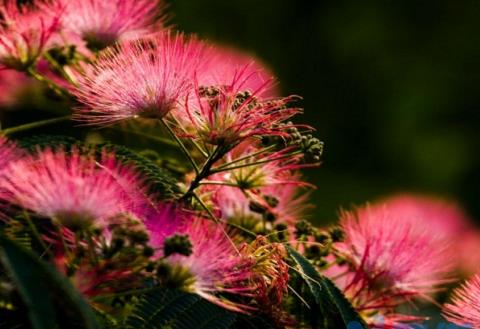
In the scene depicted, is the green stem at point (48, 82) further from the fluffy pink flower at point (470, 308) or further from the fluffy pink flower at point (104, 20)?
the fluffy pink flower at point (470, 308)

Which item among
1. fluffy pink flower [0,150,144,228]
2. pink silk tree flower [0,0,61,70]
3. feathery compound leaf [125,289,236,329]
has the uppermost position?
pink silk tree flower [0,0,61,70]

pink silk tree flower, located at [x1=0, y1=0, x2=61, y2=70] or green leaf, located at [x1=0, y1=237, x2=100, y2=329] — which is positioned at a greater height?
pink silk tree flower, located at [x1=0, y1=0, x2=61, y2=70]

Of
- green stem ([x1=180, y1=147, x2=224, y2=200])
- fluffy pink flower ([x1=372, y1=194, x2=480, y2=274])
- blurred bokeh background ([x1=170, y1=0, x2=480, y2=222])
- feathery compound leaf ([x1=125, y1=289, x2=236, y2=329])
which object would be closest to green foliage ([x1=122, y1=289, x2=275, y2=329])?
feathery compound leaf ([x1=125, y1=289, x2=236, y2=329])

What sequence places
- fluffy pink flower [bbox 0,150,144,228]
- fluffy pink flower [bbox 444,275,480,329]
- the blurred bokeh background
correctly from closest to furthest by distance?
fluffy pink flower [bbox 0,150,144,228], fluffy pink flower [bbox 444,275,480,329], the blurred bokeh background

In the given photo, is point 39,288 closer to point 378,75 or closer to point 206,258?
point 206,258

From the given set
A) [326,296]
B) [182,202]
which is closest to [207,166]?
[182,202]

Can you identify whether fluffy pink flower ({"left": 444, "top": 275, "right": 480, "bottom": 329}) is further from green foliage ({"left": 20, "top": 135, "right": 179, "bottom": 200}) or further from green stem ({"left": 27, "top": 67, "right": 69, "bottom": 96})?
green stem ({"left": 27, "top": 67, "right": 69, "bottom": 96})
